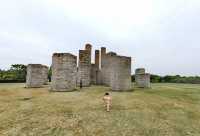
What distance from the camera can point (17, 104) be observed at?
659 inches

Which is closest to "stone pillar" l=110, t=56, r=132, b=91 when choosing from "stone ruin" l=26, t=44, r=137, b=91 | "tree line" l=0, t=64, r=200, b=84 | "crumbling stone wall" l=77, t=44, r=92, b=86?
"stone ruin" l=26, t=44, r=137, b=91

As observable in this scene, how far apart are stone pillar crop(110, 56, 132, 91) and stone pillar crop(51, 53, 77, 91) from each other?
15.5ft

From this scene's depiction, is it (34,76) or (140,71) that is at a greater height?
(140,71)

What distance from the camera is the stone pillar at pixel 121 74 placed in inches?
928

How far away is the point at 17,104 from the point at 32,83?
37.5 feet

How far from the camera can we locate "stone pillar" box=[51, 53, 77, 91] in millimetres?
22297

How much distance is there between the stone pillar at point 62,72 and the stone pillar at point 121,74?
4.73 meters

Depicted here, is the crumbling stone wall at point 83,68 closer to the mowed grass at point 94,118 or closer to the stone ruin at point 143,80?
the stone ruin at point 143,80

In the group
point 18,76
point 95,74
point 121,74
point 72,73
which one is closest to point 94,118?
point 72,73

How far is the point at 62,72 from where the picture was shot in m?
22.3

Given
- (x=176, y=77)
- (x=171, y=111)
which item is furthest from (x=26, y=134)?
(x=176, y=77)

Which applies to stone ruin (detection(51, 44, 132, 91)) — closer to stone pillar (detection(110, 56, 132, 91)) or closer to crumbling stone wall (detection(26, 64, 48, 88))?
stone pillar (detection(110, 56, 132, 91))

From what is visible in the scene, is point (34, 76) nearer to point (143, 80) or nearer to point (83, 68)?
point (83, 68)

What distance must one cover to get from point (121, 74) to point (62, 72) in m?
6.51
